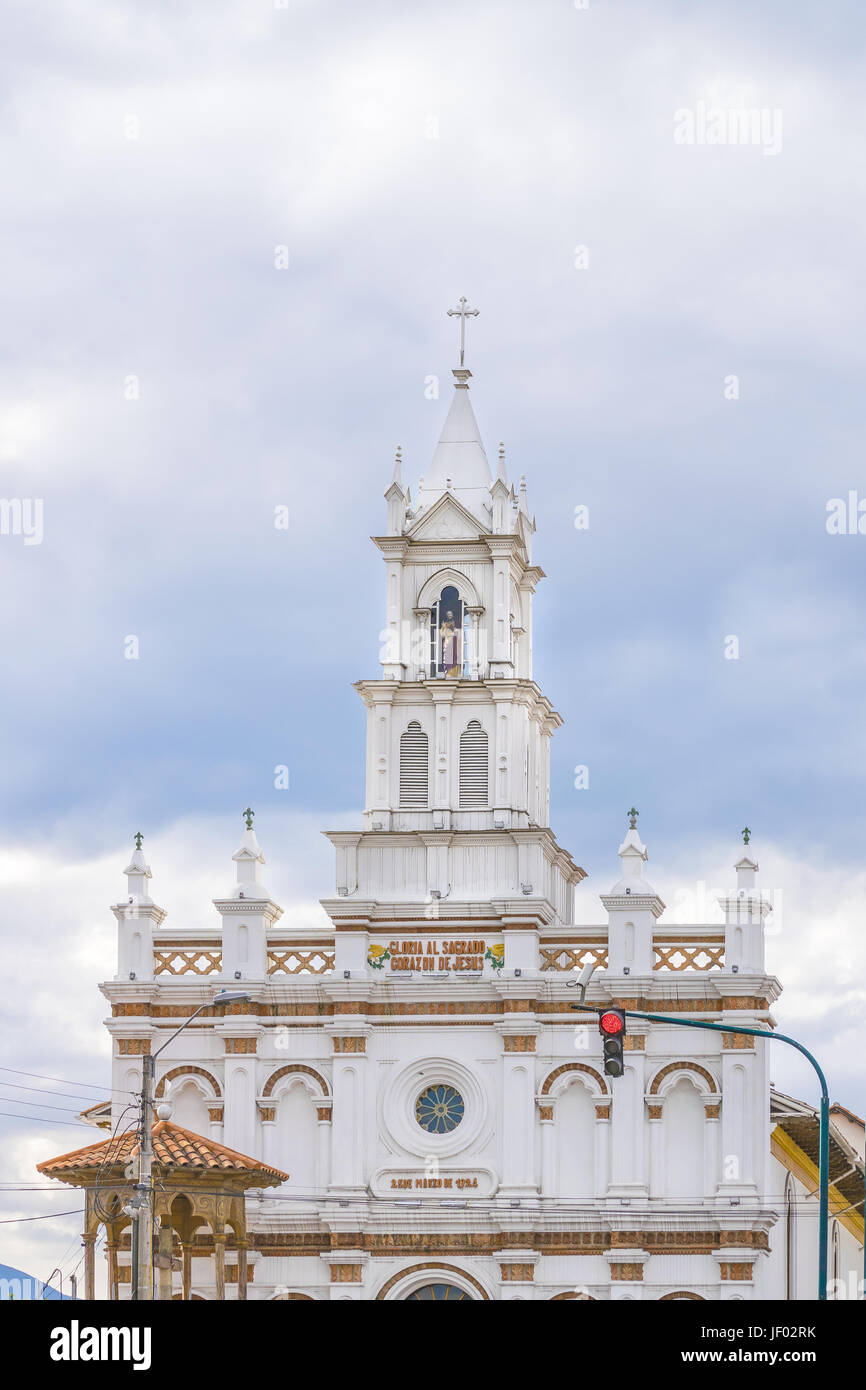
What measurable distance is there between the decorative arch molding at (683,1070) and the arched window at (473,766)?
8.40 m

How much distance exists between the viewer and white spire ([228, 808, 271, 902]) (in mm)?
58406

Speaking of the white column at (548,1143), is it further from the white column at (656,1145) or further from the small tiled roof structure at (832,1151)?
the small tiled roof structure at (832,1151)

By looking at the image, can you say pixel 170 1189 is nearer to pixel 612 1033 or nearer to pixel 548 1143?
pixel 548 1143

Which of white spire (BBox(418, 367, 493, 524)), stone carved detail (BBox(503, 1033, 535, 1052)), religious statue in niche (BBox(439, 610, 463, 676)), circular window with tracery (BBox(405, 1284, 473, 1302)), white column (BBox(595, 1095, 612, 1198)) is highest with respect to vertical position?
white spire (BBox(418, 367, 493, 524))

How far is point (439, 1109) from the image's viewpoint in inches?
2229

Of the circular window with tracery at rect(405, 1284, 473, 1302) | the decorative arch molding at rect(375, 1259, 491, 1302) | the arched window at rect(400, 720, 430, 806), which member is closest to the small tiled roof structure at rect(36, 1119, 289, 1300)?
the decorative arch molding at rect(375, 1259, 491, 1302)

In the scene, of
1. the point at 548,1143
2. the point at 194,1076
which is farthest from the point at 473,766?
the point at 194,1076

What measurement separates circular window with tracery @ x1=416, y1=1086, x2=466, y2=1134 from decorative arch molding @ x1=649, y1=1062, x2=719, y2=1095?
185 inches

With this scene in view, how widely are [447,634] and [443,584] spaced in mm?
1330

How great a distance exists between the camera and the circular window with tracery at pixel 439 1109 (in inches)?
2224

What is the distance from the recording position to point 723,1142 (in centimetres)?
5503

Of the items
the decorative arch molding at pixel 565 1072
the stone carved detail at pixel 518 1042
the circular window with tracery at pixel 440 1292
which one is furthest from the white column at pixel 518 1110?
Result: the circular window with tracery at pixel 440 1292

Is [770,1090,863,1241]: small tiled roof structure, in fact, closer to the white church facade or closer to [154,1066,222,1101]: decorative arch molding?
the white church facade
